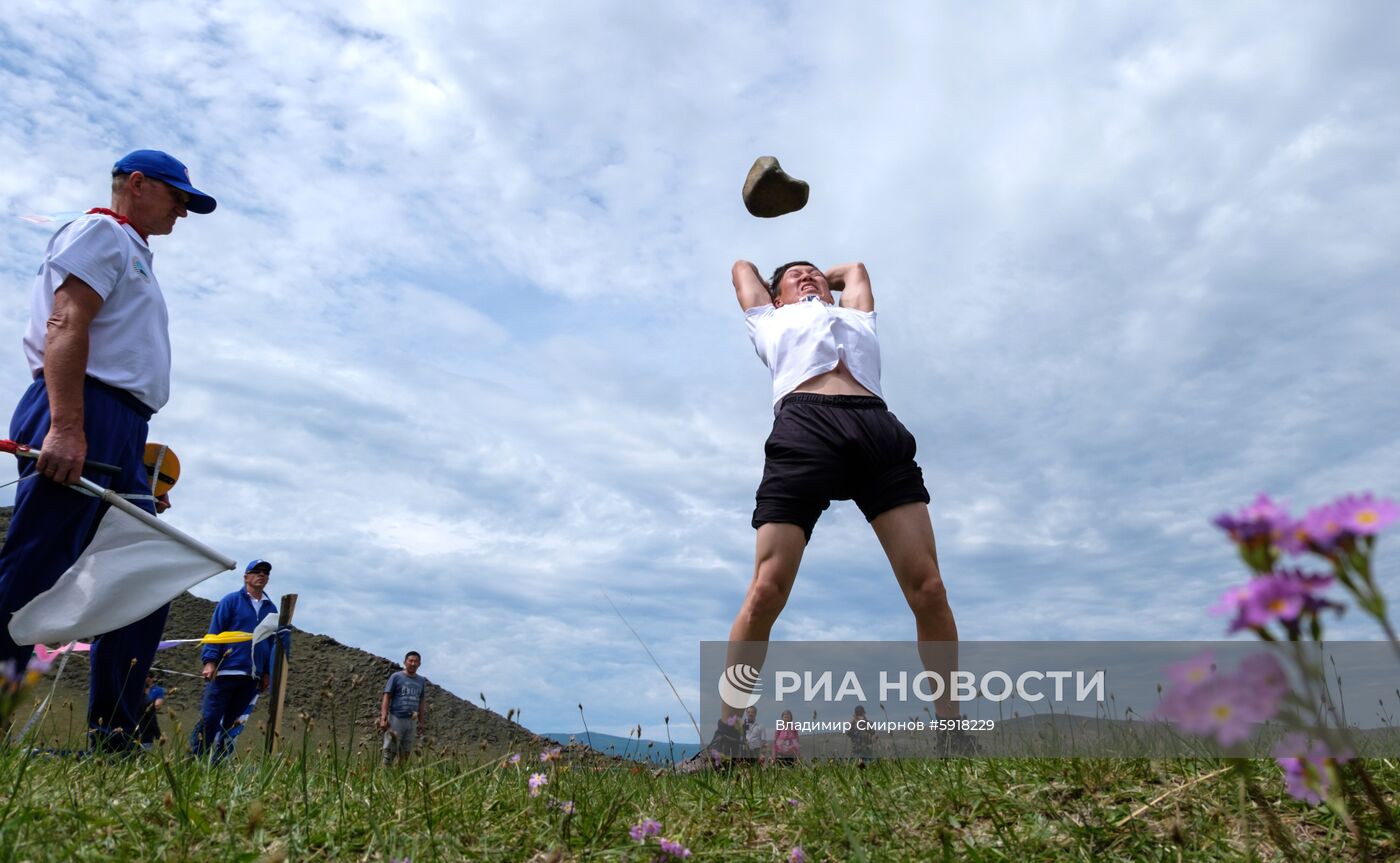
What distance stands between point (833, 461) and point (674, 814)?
5.81 feet

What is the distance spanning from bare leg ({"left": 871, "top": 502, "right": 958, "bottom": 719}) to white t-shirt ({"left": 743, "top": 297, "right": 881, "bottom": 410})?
65cm

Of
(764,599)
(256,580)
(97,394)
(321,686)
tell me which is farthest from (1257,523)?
(321,686)

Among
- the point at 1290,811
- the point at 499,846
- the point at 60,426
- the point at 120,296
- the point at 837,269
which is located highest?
the point at 837,269

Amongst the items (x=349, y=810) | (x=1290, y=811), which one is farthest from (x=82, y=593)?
(x=1290, y=811)

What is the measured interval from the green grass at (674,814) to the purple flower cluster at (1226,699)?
917 millimetres

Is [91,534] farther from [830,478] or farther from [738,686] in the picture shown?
[830,478]

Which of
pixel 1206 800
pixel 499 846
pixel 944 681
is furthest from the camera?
pixel 944 681

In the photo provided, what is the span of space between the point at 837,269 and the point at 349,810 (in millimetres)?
3749

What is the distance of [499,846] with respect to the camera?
240 centimetres

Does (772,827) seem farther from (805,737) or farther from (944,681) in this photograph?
(805,737)

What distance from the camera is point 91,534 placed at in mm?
3691

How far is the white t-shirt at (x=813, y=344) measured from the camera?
4.33 meters

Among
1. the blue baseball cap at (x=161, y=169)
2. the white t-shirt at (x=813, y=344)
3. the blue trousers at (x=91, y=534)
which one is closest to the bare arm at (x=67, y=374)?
the blue trousers at (x=91, y=534)

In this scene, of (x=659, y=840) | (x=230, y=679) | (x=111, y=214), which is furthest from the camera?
(x=230, y=679)
